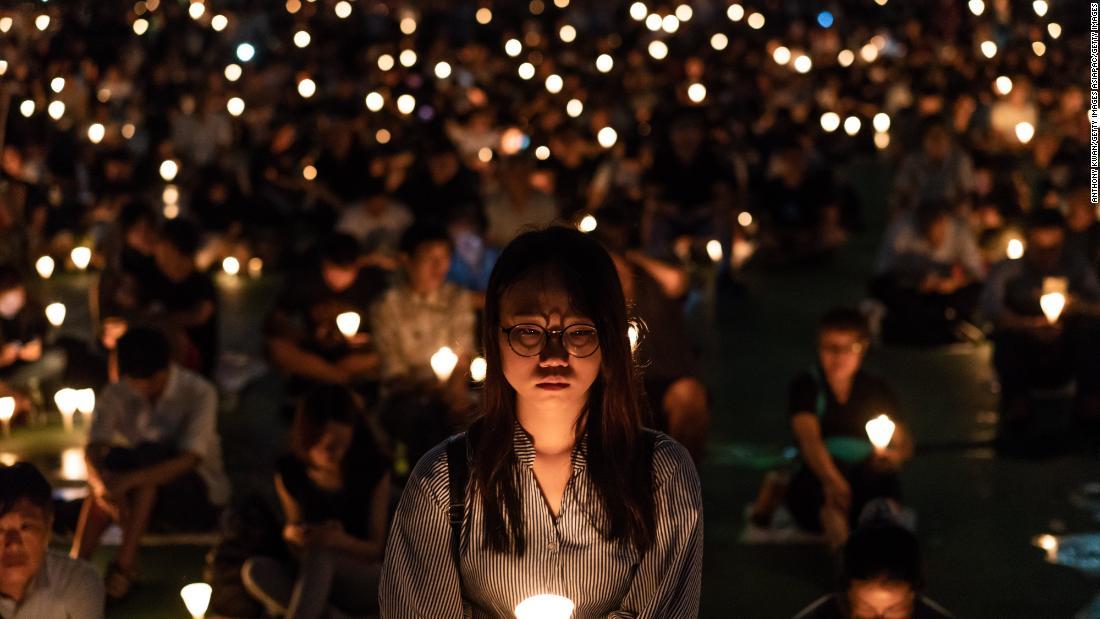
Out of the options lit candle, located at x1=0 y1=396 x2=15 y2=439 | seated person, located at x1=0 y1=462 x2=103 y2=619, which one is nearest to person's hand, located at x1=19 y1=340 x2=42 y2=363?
lit candle, located at x1=0 y1=396 x2=15 y2=439

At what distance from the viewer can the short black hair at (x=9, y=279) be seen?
780cm

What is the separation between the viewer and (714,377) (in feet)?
29.0

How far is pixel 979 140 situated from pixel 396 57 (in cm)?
691

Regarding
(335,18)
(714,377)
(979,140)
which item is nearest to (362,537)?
(714,377)

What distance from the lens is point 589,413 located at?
267 cm

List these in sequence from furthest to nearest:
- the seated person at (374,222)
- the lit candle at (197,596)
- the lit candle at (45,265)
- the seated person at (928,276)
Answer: the lit candle at (45,265) < the seated person at (374,222) < the seated person at (928,276) < the lit candle at (197,596)

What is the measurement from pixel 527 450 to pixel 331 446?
2689 mm

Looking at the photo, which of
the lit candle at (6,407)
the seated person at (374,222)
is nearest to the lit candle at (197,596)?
the lit candle at (6,407)

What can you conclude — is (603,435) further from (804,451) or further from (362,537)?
(804,451)

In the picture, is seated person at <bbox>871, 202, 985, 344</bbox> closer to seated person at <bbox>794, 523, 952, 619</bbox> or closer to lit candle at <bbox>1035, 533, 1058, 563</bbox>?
lit candle at <bbox>1035, 533, 1058, 563</bbox>

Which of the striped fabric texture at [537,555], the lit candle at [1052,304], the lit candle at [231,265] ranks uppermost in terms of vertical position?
the lit candle at [231,265]

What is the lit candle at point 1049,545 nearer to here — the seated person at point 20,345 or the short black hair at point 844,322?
the short black hair at point 844,322

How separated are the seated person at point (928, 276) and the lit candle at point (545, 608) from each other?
7.01 meters

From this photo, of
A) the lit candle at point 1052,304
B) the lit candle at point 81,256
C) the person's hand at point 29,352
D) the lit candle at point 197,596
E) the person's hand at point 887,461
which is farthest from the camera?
the lit candle at point 81,256
